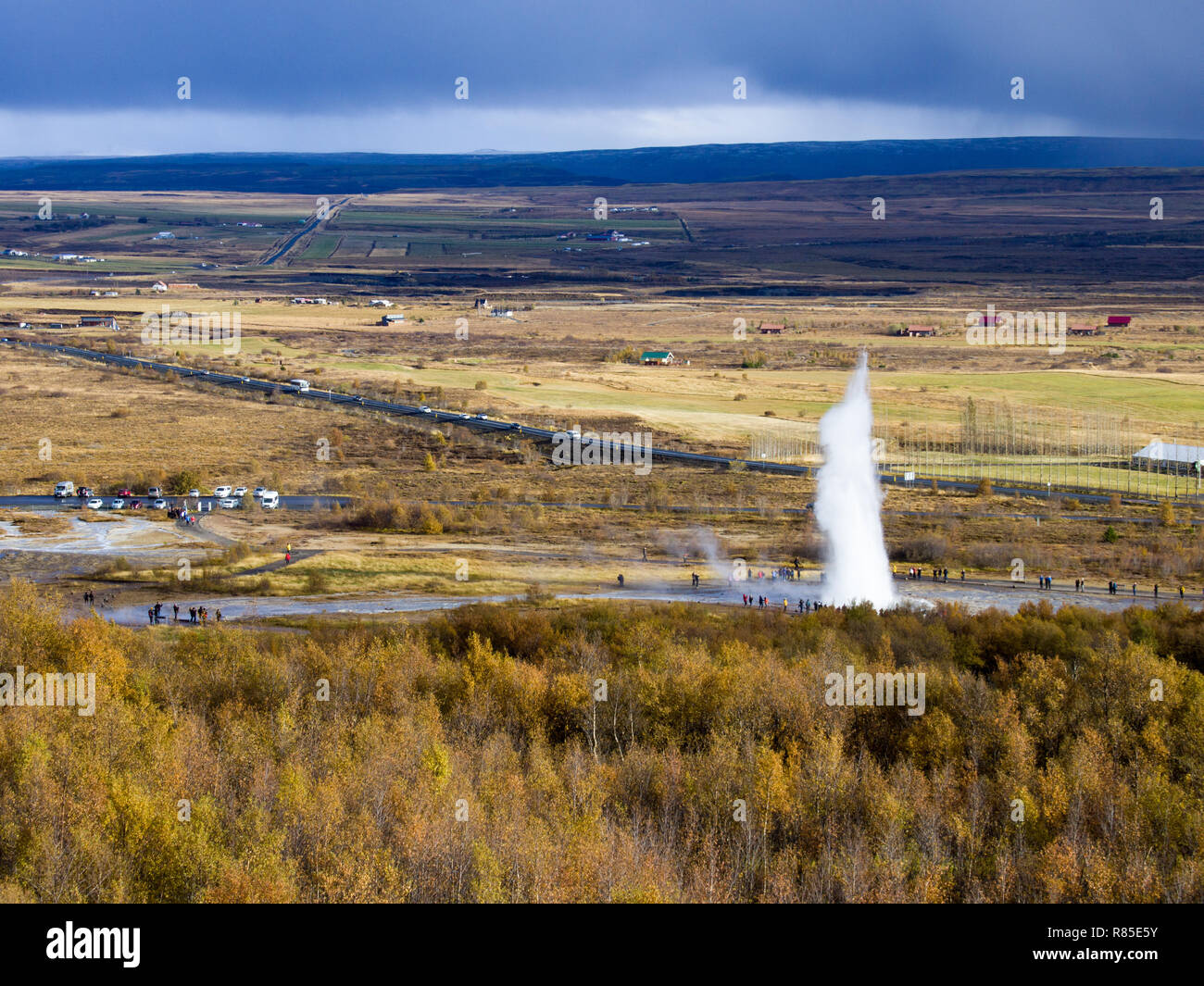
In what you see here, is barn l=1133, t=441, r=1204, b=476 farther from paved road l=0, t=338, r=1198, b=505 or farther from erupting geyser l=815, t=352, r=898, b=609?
erupting geyser l=815, t=352, r=898, b=609

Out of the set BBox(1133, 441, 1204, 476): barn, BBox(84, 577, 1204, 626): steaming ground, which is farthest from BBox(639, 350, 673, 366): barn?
BBox(84, 577, 1204, 626): steaming ground

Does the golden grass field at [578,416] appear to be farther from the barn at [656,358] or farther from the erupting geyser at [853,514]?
the erupting geyser at [853,514]

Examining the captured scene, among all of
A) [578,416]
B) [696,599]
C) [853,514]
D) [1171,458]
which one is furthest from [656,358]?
[696,599]

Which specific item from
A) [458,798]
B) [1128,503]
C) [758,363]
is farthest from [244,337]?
[458,798]

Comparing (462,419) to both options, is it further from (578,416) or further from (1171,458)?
(1171,458)
